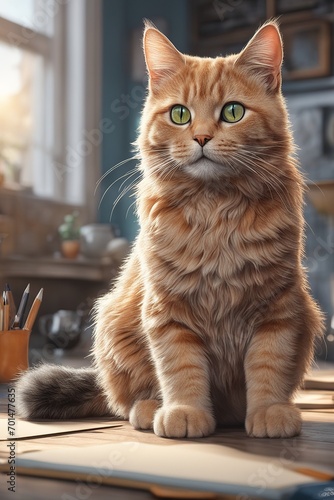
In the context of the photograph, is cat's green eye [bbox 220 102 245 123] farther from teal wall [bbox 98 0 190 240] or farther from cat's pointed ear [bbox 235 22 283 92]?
teal wall [bbox 98 0 190 240]

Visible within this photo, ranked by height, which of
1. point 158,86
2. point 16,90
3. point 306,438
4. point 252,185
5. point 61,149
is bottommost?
point 306,438

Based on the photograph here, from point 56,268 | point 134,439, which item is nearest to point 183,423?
point 134,439

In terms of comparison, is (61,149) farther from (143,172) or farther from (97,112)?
(143,172)

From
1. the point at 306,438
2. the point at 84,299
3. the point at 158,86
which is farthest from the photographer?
the point at 84,299

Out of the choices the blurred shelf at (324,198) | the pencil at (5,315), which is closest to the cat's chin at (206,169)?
the pencil at (5,315)

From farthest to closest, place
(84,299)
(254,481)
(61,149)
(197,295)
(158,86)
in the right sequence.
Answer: (61,149) < (84,299) < (158,86) < (197,295) < (254,481)

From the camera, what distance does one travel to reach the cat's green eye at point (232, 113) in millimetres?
1161

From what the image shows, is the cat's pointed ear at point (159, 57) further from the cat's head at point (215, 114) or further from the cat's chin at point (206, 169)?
the cat's chin at point (206, 169)

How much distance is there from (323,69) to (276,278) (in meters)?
2.97

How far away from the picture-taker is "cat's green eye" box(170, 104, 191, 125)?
1.19 metres

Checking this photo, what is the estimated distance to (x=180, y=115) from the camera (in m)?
1.19

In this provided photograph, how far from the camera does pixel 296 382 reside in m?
1.23

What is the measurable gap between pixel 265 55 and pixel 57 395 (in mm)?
674

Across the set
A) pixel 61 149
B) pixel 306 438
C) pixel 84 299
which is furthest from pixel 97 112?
pixel 306 438
